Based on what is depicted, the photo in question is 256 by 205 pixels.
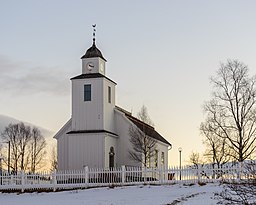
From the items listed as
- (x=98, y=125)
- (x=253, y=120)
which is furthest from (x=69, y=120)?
(x=253, y=120)

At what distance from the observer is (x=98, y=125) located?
41969 millimetres

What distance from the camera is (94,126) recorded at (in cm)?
4203

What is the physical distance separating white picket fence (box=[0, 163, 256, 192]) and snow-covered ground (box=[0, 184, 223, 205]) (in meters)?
1.58

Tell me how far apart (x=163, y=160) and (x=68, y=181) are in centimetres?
1914

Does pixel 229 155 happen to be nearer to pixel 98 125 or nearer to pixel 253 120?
pixel 253 120

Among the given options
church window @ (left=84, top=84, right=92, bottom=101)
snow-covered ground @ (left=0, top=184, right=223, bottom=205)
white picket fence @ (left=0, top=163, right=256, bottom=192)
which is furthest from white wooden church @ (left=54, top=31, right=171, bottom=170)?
snow-covered ground @ (left=0, top=184, right=223, bottom=205)

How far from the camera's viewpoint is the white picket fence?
2967cm

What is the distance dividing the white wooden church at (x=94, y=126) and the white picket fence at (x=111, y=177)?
274 inches

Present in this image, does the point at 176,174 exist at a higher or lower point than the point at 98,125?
lower

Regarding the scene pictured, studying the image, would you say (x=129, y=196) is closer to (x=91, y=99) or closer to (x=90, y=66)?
(x=91, y=99)

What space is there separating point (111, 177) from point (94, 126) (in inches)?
370

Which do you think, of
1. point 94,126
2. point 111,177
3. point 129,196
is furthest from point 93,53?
point 129,196

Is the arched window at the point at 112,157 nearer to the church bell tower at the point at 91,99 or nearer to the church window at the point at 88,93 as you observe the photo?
the church bell tower at the point at 91,99

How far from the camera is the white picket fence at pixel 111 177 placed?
29.7 meters
